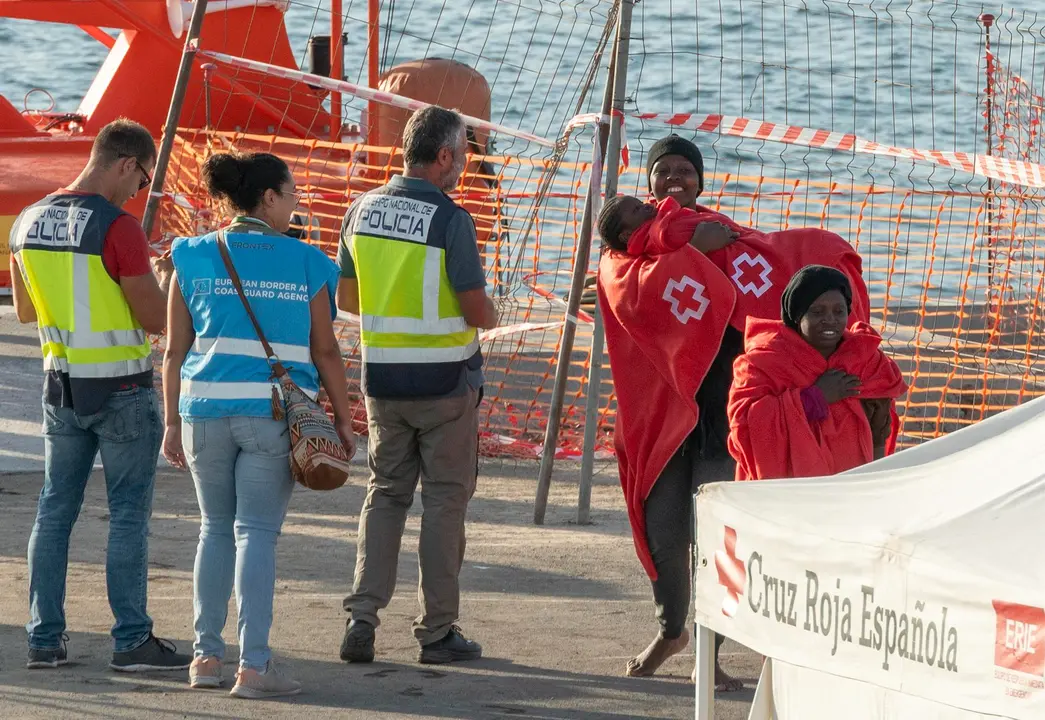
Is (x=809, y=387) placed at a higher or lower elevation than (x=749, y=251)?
lower

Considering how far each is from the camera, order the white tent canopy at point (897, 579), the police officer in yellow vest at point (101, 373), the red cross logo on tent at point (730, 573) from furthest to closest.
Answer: the police officer in yellow vest at point (101, 373) → the red cross logo on tent at point (730, 573) → the white tent canopy at point (897, 579)

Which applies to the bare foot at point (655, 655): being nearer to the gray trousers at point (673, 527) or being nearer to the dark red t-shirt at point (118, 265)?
the gray trousers at point (673, 527)

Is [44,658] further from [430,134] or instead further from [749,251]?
[749,251]

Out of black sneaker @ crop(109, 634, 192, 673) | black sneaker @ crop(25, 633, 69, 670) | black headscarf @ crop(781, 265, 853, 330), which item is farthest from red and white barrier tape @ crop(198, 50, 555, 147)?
black sneaker @ crop(25, 633, 69, 670)

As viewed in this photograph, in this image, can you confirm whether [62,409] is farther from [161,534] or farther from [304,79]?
[304,79]

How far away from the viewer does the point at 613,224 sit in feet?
17.1

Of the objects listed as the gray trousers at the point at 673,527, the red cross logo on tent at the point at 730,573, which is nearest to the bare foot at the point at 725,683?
the gray trousers at the point at 673,527

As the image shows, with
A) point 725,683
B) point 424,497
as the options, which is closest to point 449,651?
point 424,497

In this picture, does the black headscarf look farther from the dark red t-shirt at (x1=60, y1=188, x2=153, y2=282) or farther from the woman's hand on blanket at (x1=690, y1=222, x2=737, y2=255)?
the dark red t-shirt at (x1=60, y1=188, x2=153, y2=282)

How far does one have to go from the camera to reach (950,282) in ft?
51.4

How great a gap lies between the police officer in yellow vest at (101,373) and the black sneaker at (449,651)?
770 mm

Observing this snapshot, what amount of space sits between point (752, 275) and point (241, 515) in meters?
1.73

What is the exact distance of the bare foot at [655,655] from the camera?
17.3ft

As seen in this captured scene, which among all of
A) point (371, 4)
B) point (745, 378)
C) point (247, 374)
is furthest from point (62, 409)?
point (371, 4)
